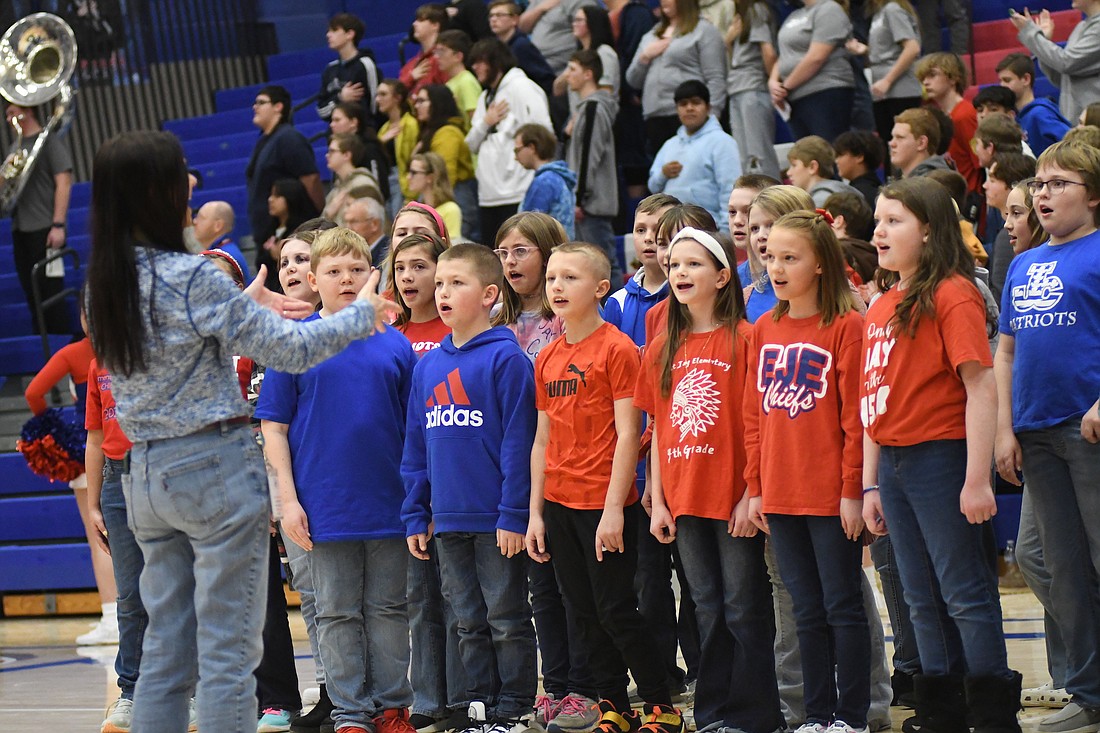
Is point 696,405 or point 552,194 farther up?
point 552,194

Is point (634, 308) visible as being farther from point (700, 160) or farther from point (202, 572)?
point (700, 160)

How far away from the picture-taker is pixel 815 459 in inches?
163

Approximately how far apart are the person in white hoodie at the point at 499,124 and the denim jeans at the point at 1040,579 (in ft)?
16.2

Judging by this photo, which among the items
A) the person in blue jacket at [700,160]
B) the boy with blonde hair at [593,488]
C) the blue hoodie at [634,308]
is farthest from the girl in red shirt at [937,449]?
the person in blue jacket at [700,160]

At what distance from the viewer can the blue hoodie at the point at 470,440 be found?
455cm

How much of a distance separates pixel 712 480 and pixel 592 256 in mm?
846

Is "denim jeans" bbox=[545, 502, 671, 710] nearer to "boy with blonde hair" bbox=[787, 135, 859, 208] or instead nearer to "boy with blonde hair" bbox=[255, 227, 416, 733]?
"boy with blonde hair" bbox=[255, 227, 416, 733]

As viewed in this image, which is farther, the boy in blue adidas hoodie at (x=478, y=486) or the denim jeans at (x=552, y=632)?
the denim jeans at (x=552, y=632)

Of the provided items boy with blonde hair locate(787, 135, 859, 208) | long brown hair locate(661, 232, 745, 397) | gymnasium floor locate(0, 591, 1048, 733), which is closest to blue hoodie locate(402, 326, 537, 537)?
long brown hair locate(661, 232, 745, 397)

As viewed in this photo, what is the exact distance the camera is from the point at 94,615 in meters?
8.65

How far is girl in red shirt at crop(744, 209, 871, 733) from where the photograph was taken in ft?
13.3

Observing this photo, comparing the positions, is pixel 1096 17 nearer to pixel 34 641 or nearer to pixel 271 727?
pixel 271 727

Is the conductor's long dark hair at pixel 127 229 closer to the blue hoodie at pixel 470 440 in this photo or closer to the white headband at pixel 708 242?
the blue hoodie at pixel 470 440

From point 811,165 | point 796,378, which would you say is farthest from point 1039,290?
point 811,165
